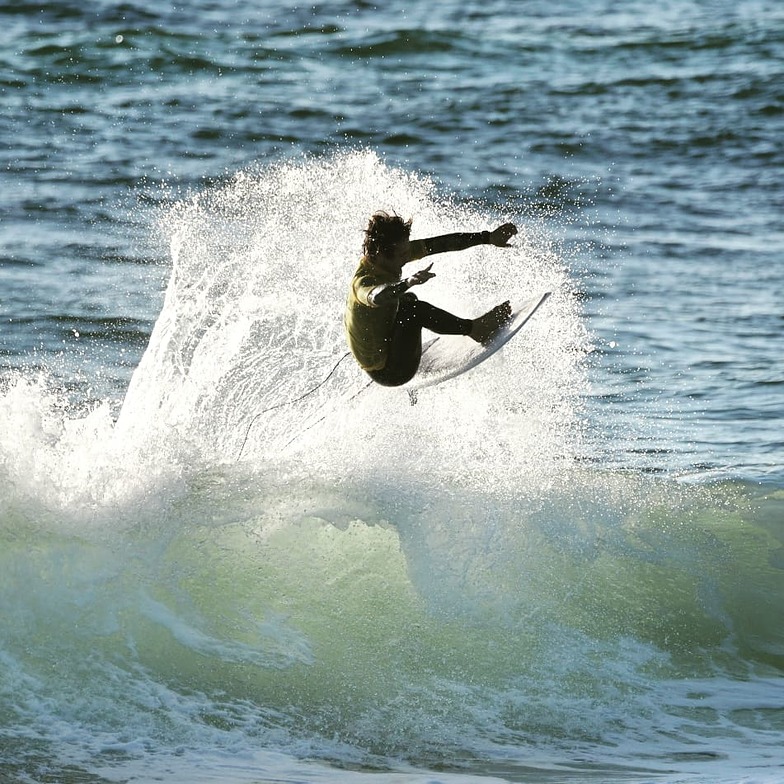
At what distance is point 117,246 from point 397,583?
11.0 metres

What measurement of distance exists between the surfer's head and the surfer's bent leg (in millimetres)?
385

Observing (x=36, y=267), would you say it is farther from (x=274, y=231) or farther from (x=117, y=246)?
(x=274, y=231)

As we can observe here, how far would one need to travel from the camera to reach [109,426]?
9469 mm

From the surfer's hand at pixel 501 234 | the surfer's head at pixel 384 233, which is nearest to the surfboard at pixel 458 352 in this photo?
the surfer's hand at pixel 501 234

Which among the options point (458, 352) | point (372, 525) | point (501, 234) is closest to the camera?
point (501, 234)

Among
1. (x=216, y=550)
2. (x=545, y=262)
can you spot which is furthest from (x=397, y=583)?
(x=545, y=262)

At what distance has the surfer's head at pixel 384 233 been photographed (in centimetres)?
799

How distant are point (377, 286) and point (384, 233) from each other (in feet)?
1.04

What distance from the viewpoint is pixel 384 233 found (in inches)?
316

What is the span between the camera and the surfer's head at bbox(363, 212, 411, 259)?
799cm

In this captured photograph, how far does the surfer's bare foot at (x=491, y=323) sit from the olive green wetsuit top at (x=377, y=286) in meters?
0.73

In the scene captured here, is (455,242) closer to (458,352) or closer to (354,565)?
(458,352)

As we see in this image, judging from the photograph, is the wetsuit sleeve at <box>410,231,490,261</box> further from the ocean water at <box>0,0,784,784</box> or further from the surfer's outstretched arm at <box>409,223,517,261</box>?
the ocean water at <box>0,0,784,784</box>

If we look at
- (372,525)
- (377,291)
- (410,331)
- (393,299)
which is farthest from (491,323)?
(372,525)
